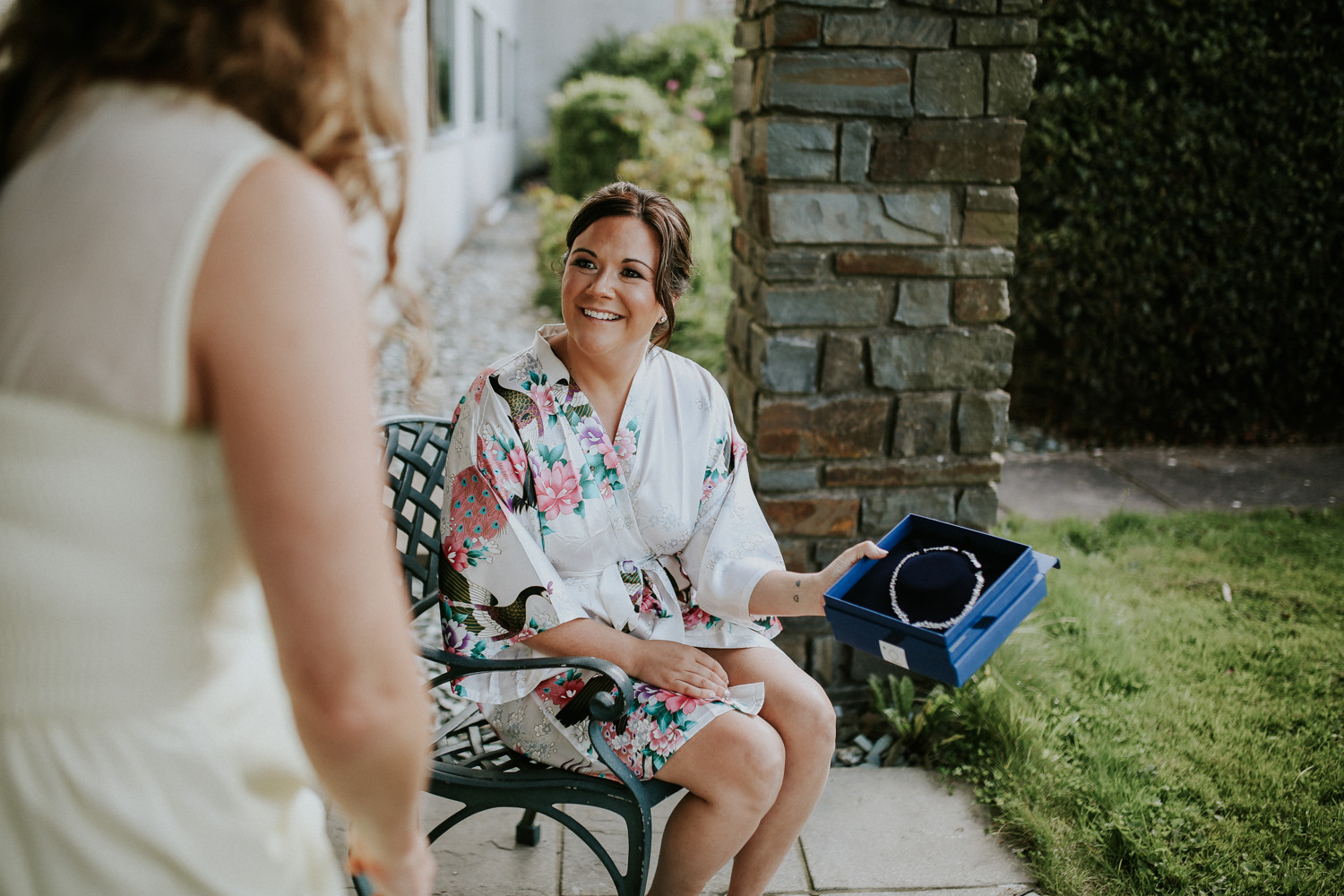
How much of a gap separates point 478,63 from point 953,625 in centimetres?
1354

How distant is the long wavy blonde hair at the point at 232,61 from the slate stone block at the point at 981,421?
221 centimetres

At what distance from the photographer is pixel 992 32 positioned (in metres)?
2.53

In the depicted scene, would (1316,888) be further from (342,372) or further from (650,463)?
(342,372)

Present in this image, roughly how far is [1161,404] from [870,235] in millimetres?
3632

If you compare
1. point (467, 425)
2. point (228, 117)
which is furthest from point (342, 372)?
point (467, 425)

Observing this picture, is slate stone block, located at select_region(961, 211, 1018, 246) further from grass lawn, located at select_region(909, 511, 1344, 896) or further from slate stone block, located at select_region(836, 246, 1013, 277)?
grass lawn, located at select_region(909, 511, 1344, 896)

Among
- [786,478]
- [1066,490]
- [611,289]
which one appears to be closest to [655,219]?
[611,289]

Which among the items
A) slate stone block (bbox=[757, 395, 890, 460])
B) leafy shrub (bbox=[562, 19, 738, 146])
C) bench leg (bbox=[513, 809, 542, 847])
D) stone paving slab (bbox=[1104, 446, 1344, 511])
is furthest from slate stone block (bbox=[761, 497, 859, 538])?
leafy shrub (bbox=[562, 19, 738, 146])

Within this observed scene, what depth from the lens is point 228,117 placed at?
2.40ft

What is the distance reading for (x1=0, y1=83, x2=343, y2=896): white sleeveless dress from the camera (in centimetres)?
70

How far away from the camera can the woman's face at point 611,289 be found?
2.00 metres

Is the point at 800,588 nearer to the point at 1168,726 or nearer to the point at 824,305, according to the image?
the point at 824,305

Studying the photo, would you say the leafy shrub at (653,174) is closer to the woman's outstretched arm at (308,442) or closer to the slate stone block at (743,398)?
the slate stone block at (743,398)

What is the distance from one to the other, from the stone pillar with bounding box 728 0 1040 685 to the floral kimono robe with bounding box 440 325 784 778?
0.58m
